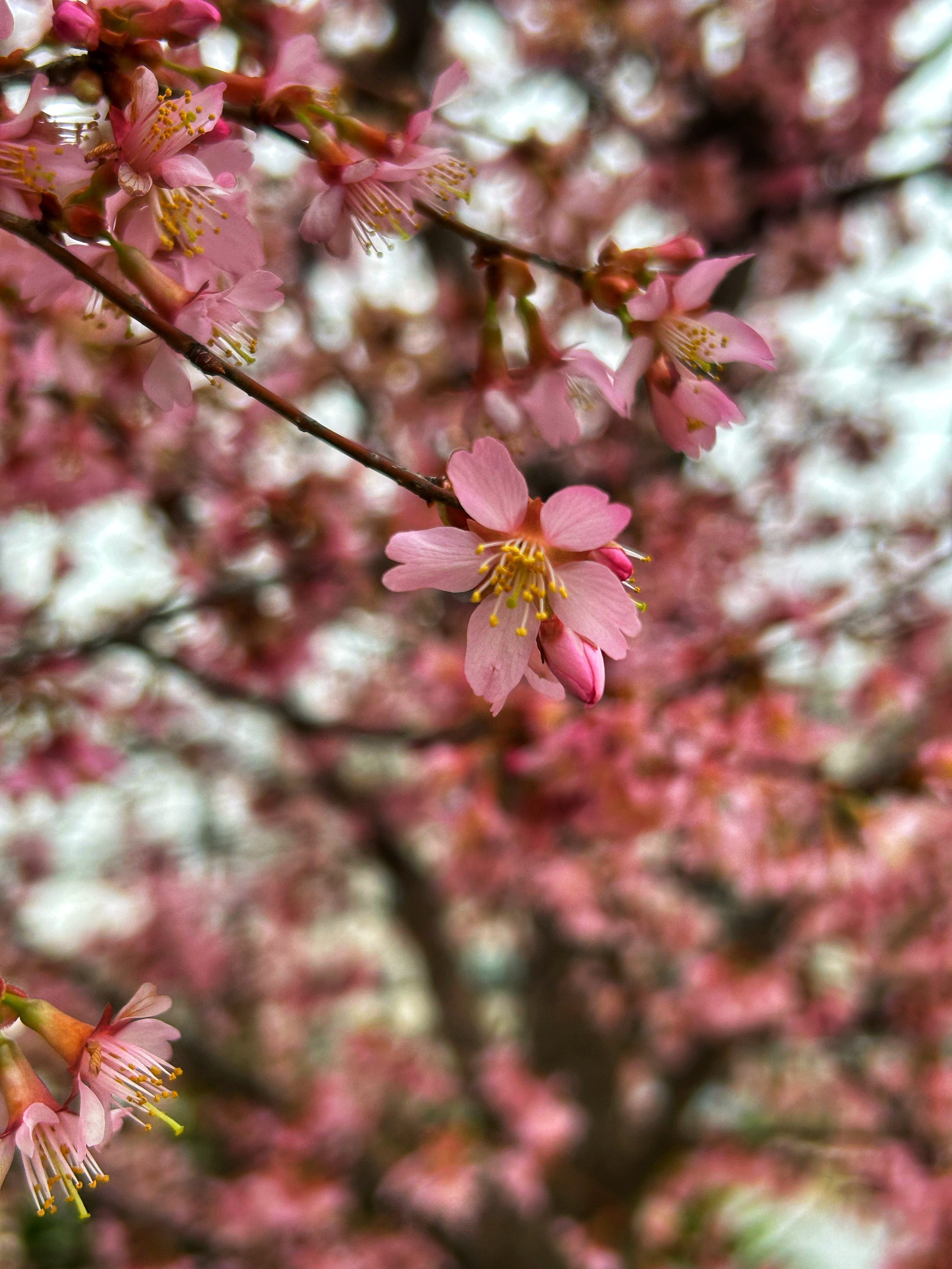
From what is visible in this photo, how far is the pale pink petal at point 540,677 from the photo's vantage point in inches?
22.4

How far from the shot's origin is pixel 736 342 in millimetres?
665

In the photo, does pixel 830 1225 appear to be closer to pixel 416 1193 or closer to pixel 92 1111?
pixel 416 1193

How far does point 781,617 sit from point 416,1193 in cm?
242

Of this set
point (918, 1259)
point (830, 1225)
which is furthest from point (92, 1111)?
point (830, 1225)

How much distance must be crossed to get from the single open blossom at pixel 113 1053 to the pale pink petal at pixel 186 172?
518mm

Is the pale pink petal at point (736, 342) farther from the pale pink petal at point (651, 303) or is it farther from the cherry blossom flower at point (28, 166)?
the cherry blossom flower at point (28, 166)

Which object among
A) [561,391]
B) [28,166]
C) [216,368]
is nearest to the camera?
[216,368]

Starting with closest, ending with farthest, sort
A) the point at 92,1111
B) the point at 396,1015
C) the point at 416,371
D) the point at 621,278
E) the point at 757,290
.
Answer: the point at 92,1111 → the point at 621,278 → the point at 416,371 → the point at 757,290 → the point at 396,1015

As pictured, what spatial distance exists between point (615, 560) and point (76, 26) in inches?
19.4

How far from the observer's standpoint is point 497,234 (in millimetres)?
1962

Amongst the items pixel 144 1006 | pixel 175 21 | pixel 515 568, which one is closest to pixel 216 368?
pixel 515 568

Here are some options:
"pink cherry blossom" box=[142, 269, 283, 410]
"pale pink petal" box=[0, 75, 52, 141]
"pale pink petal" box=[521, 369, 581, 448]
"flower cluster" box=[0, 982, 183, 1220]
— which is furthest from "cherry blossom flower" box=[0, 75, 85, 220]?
"flower cluster" box=[0, 982, 183, 1220]

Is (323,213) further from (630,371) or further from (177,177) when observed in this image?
(630,371)

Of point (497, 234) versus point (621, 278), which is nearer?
point (621, 278)
